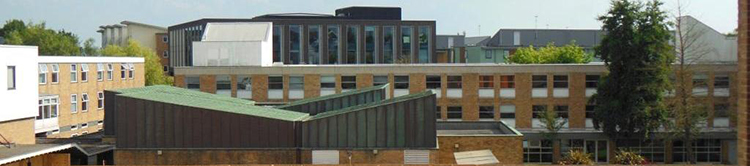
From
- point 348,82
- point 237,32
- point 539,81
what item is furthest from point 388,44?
point 539,81

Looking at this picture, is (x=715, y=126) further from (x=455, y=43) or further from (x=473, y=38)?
(x=473, y=38)

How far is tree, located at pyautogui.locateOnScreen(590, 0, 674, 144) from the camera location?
1623 inches

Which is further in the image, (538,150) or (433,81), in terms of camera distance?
(433,81)

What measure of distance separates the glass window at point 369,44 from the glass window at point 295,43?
5.94 meters

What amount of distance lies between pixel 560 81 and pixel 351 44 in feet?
113

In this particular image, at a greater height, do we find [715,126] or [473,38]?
[473,38]

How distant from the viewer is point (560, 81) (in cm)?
4538

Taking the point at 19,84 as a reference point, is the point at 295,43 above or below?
above

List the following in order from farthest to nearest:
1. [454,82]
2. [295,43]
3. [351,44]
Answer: [351,44] → [295,43] → [454,82]

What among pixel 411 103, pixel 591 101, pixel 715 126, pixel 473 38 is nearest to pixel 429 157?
pixel 411 103

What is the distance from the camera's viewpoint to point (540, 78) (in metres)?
45.5

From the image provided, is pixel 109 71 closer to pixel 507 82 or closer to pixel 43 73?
pixel 43 73

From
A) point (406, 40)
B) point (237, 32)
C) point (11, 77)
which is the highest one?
point (406, 40)

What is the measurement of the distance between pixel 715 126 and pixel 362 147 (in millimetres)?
27407
